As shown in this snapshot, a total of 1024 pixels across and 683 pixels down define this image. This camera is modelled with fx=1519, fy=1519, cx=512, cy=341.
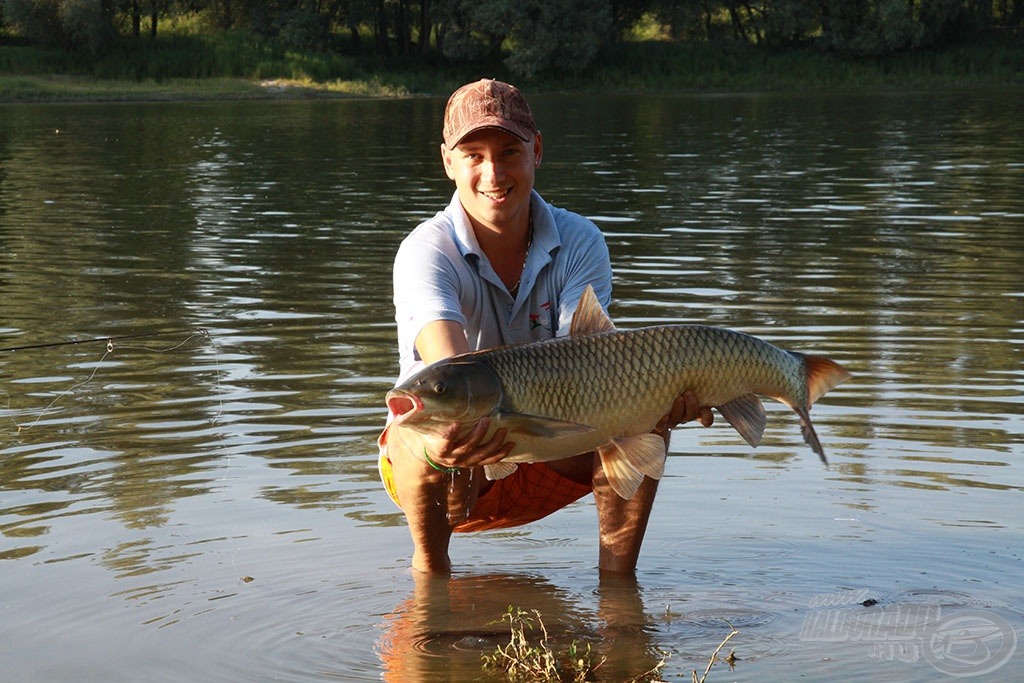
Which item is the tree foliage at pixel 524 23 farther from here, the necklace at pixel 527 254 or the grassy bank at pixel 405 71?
the necklace at pixel 527 254

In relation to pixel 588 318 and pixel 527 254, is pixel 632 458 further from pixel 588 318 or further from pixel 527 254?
pixel 527 254

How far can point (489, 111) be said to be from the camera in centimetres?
412

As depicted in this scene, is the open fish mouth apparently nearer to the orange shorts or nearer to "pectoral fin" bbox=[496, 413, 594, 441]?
"pectoral fin" bbox=[496, 413, 594, 441]

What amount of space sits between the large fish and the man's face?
0.54 m

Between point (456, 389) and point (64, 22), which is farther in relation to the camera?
point (64, 22)

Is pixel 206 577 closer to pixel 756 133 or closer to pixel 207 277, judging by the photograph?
pixel 207 277

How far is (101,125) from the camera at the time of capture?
101ft

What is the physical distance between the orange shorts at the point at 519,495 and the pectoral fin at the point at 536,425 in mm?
732

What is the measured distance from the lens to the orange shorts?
172 inches

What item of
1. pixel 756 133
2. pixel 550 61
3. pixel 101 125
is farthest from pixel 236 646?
pixel 550 61

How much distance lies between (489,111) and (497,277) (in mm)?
469

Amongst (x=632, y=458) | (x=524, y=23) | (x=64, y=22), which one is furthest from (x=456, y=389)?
(x=64, y=22)

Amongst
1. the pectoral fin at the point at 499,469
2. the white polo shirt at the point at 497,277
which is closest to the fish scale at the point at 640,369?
the pectoral fin at the point at 499,469

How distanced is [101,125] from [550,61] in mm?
18099
